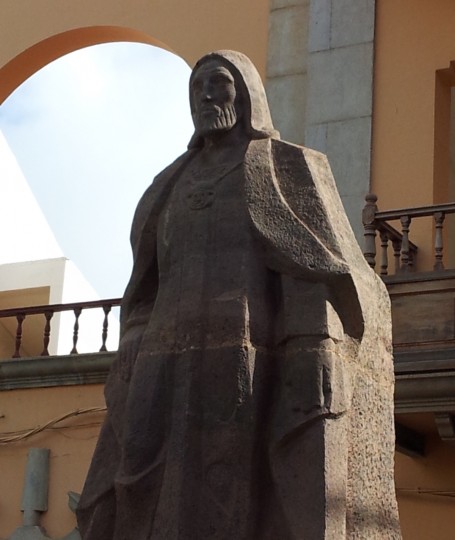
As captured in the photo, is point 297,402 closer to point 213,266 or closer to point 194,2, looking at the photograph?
point 213,266

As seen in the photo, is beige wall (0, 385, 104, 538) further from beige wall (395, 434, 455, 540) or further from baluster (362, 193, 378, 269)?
baluster (362, 193, 378, 269)

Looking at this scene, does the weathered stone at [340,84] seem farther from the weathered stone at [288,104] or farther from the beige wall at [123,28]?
the beige wall at [123,28]

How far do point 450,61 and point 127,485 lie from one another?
860 cm

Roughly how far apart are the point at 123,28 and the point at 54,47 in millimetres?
914

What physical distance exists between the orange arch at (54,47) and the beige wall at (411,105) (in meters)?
2.59

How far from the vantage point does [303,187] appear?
673cm

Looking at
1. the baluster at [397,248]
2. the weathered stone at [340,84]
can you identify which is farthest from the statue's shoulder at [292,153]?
the weathered stone at [340,84]

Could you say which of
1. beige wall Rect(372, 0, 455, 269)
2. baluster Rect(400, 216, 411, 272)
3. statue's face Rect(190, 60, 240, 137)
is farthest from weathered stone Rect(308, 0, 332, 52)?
statue's face Rect(190, 60, 240, 137)

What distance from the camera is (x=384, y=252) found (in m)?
13.1

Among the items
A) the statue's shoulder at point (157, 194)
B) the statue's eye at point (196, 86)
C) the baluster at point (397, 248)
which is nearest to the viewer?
the statue's eye at point (196, 86)

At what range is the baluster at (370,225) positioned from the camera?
42.2 ft

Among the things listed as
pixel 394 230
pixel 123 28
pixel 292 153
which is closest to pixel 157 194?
pixel 292 153

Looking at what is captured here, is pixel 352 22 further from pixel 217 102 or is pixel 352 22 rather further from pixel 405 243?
pixel 217 102

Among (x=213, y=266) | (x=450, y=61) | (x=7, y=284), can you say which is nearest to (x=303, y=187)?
(x=213, y=266)
